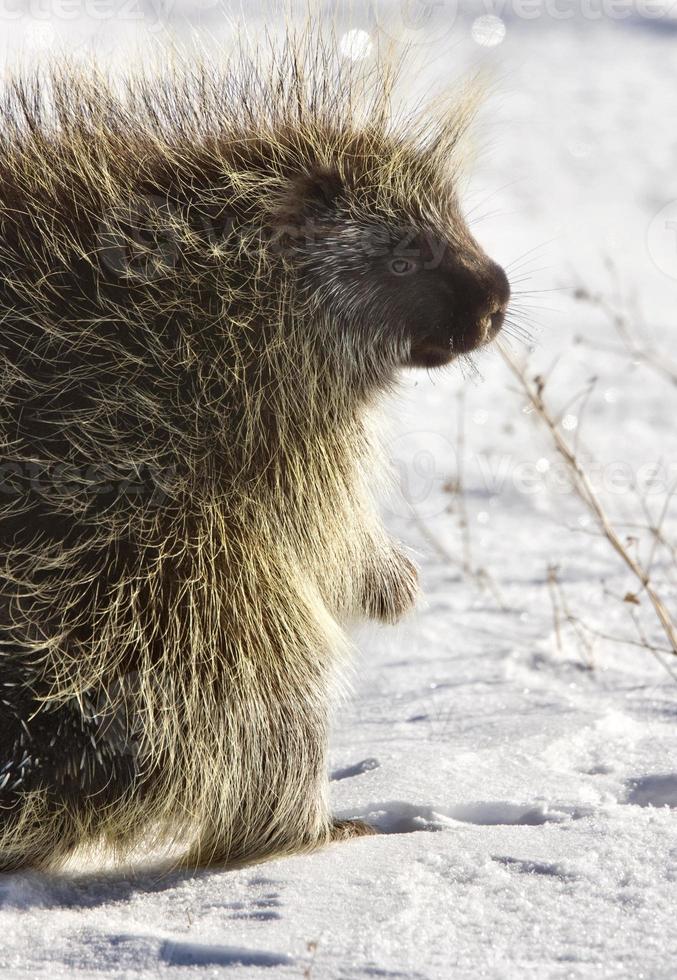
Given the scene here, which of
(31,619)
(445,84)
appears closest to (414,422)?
(445,84)

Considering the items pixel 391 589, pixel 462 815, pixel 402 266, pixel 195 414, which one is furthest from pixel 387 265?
pixel 462 815

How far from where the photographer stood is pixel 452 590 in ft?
11.2

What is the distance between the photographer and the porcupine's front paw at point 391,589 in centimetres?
223

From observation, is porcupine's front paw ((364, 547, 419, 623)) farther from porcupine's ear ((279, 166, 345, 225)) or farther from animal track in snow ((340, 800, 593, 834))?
porcupine's ear ((279, 166, 345, 225))

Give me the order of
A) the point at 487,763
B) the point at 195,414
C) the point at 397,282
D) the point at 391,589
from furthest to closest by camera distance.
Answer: the point at 391,589
the point at 487,763
the point at 397,282
the point at 195,414

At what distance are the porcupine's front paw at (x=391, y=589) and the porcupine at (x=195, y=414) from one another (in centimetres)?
23

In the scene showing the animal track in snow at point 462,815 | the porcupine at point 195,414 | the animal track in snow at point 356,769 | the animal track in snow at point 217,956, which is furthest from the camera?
the animal track in snow at point 356,769

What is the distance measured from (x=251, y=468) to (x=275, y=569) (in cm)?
18

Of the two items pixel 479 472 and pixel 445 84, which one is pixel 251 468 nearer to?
pixel 445 84

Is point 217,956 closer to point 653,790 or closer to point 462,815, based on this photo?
point 462,815

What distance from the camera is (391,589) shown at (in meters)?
2.26

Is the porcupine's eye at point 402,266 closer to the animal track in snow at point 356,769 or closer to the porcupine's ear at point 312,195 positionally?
the porcupine's ear at point 312,195

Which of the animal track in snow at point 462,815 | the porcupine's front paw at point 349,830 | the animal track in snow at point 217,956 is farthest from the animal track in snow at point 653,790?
the animal track in snow at point 217,956

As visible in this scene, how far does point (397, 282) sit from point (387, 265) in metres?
0.04
